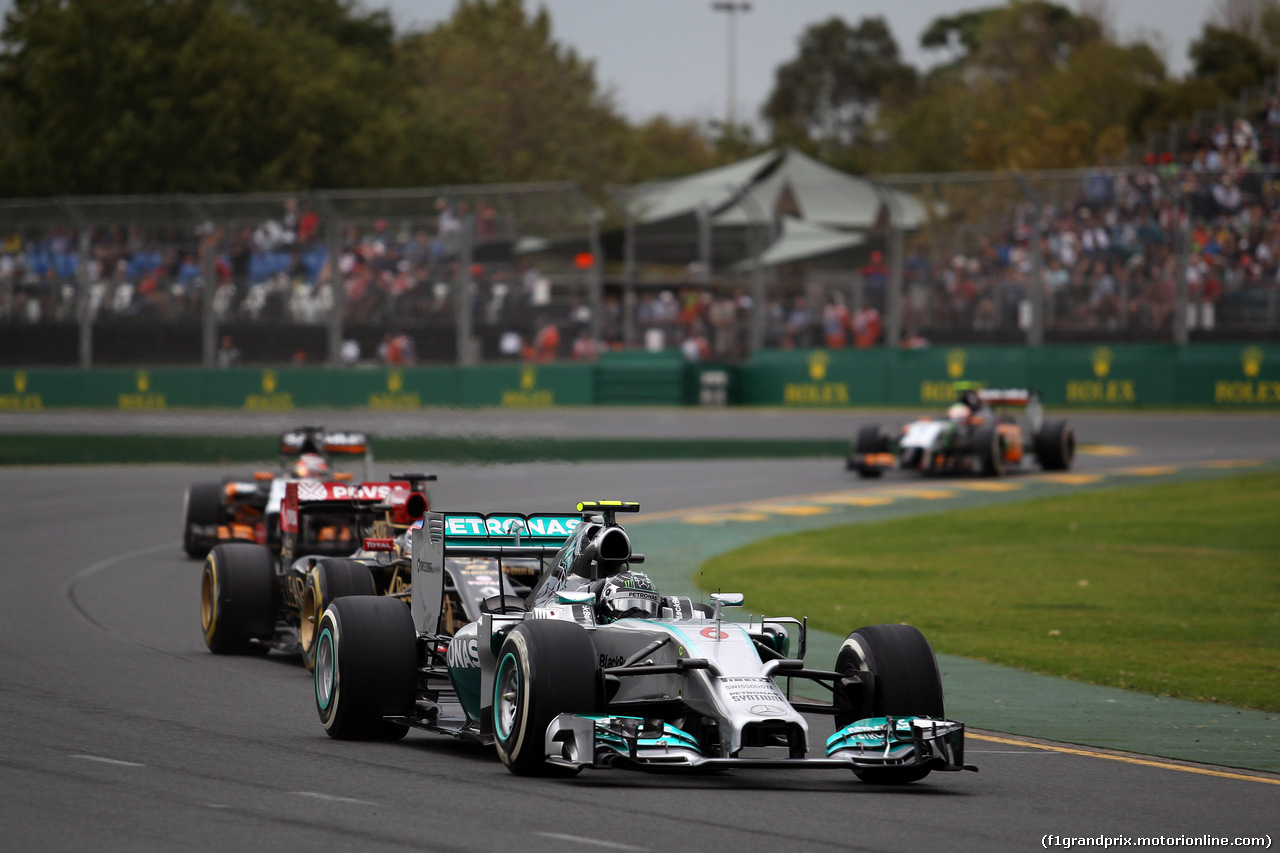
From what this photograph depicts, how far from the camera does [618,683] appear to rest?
8125 millimetres

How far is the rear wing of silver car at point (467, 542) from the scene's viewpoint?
976 centimetres

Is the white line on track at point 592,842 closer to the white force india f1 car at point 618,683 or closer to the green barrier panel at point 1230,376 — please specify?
the white force india f1 car at point 618,683

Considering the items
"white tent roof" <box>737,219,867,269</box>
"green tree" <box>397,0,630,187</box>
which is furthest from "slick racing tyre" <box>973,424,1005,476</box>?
"green tree" <box>397,0,630,187</box>

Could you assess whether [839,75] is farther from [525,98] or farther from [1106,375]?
[1106,375]

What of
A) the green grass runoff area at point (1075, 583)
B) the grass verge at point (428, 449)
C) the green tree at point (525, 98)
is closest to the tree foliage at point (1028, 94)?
the green tree at point (525, 98)

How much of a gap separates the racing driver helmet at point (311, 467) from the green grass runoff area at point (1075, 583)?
151 inches

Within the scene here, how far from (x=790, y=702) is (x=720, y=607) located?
71cm

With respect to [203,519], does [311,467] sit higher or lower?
higher

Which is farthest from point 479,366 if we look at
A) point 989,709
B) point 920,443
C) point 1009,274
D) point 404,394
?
point 989,709

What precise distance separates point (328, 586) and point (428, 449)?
63.2 feet

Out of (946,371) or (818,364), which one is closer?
(946,371)

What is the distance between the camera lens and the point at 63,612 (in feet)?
46.5

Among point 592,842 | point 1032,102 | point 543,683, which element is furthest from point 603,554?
point 1032,102

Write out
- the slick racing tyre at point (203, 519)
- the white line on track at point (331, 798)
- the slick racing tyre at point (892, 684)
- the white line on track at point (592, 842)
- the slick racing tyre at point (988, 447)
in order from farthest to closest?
the slick racing tyre at point (988, 447), the slick racing tyre at point (203, 519), the slick racing tyre at point (892, 684), the white line on track at point (331, 798), the white line on track at point (592, 842)
